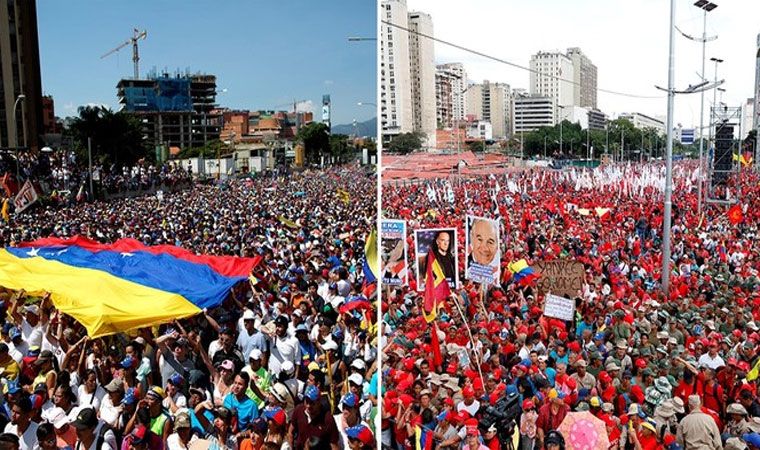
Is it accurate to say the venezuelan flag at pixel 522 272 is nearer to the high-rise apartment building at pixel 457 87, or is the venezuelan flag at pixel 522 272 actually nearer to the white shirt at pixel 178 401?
the high-rise apartment building at pixel 457 87

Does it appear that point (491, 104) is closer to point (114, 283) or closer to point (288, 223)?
point (288, 223)

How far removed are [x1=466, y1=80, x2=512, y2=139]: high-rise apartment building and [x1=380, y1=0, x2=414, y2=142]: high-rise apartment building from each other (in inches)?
47.8

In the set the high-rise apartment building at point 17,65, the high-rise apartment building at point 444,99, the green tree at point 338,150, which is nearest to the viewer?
the high-rise apartment building at point 444,99

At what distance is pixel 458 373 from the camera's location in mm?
4871

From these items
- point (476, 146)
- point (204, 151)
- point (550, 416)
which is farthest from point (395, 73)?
point (204, 151)

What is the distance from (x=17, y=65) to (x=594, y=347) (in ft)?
36.0

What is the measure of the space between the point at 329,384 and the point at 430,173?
4.68 m

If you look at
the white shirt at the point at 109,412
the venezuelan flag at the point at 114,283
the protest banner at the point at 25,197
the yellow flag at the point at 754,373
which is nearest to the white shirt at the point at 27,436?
the white shirt at the point at 109,412

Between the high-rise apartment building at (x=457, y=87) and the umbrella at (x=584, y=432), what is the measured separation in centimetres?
376

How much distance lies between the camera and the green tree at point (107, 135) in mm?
23128

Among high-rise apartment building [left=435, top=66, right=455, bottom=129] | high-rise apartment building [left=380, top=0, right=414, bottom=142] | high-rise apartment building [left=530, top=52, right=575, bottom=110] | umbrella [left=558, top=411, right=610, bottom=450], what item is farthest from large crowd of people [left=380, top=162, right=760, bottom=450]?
high-rise apartment building [left=530, top=52, right=575, bottom=110]

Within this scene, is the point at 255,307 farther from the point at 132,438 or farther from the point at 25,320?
the point at 132,438

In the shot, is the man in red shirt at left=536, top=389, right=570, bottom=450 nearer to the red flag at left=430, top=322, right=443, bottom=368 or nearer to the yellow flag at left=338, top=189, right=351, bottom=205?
the red flag at left=430, top=322, right=443, bottom=368

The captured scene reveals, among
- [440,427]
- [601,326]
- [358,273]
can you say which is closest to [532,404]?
[440,427]
